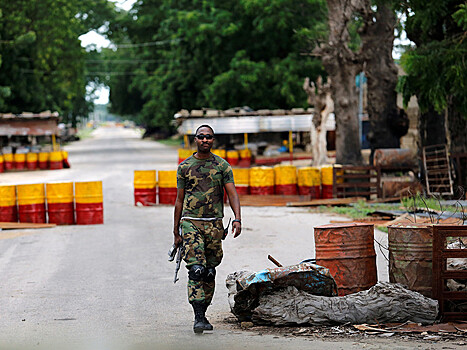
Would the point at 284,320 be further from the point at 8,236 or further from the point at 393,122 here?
the point at 393,122

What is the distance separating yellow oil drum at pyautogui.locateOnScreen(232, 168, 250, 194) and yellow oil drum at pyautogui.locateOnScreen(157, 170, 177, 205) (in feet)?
5.92

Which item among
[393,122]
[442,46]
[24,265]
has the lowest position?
[24,265]

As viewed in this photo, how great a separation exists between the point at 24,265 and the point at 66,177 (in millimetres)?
21179

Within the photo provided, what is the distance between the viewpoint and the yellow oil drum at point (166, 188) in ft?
62.1

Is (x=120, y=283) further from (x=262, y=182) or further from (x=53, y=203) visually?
(x=262, y=182)

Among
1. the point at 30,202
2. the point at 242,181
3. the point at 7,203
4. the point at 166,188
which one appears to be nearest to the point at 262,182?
the point at 242,181

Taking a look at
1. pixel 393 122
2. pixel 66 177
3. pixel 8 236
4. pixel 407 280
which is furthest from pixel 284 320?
pixel 66 177

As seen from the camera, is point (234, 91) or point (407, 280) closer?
point (407, 280)

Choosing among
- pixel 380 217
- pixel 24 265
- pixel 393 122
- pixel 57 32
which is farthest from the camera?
pixel 57 32

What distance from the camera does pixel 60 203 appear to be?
15.5m

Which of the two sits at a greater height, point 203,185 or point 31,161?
point 203,185

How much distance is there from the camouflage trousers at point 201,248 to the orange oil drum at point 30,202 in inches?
356

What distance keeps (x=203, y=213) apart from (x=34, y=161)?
34086 mm

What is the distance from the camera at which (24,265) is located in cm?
1098
